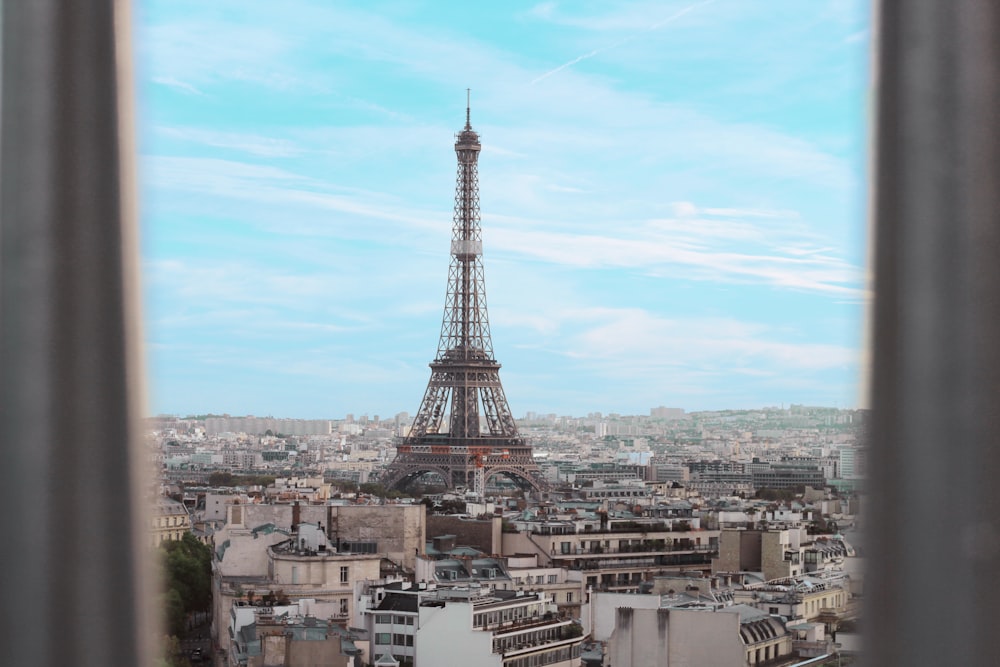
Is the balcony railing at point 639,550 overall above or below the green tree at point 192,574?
below

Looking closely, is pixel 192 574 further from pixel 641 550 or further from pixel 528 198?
pixel 641 550

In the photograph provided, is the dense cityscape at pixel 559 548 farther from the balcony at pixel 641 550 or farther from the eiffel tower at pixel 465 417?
the eiffel tower at pixel 465 417

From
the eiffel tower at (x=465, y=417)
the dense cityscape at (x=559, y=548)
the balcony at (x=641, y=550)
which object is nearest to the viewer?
the dense cityscape at (x=559, y=548)

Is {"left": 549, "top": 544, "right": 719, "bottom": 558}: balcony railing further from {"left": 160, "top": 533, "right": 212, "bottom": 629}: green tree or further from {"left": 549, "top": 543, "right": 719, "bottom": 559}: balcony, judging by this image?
{"left": 160, "top": 533, "right": 212, "bottom": 629}: green tree

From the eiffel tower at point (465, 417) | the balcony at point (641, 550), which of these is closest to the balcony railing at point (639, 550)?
the balcony at point (641, 550)

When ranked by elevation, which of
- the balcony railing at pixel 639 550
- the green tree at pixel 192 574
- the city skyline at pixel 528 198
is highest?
the city skyline at pixel 528 198

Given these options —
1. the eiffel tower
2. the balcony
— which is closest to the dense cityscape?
the balcony
